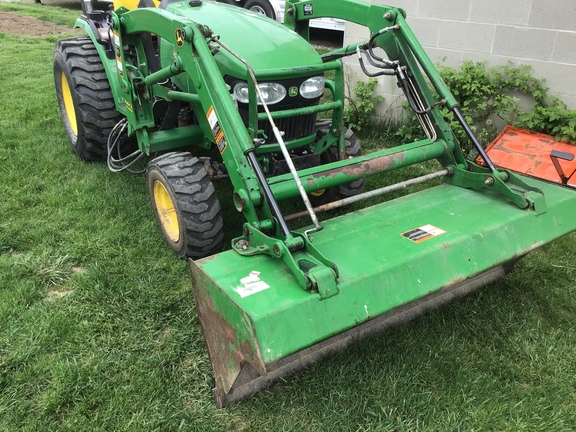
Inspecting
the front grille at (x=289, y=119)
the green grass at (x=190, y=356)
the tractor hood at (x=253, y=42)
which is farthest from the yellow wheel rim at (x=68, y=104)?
the front grille at (x=289, y=119)

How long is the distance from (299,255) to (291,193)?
0.47 metres

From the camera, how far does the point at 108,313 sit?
8.96 ft

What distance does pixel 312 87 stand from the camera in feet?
9.98

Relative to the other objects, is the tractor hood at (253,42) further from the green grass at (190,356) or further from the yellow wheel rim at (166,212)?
the green grass at (190,356)

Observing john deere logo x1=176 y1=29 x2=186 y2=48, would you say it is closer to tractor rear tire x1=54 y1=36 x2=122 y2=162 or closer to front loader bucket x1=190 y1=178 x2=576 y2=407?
front loader bucket x1=190 y1=178 x2=576 y2=407

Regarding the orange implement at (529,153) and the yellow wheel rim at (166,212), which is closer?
the yellow wheel rim at (166,212)

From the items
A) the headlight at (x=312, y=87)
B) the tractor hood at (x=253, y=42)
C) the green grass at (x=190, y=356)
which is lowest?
the green grass at (x=190, y=356)

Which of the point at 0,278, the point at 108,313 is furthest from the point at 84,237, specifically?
the point at 108,313

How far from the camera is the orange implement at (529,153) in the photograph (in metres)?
4.16

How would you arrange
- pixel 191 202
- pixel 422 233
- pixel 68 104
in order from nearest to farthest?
pixel 422 233
pixel 191 202
pixel 68 104

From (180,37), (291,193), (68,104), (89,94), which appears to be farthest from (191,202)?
(68,104)

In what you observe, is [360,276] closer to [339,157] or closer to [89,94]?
[339,157]

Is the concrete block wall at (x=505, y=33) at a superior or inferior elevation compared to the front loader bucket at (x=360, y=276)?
superior

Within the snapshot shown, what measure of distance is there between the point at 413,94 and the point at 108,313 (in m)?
2.15
